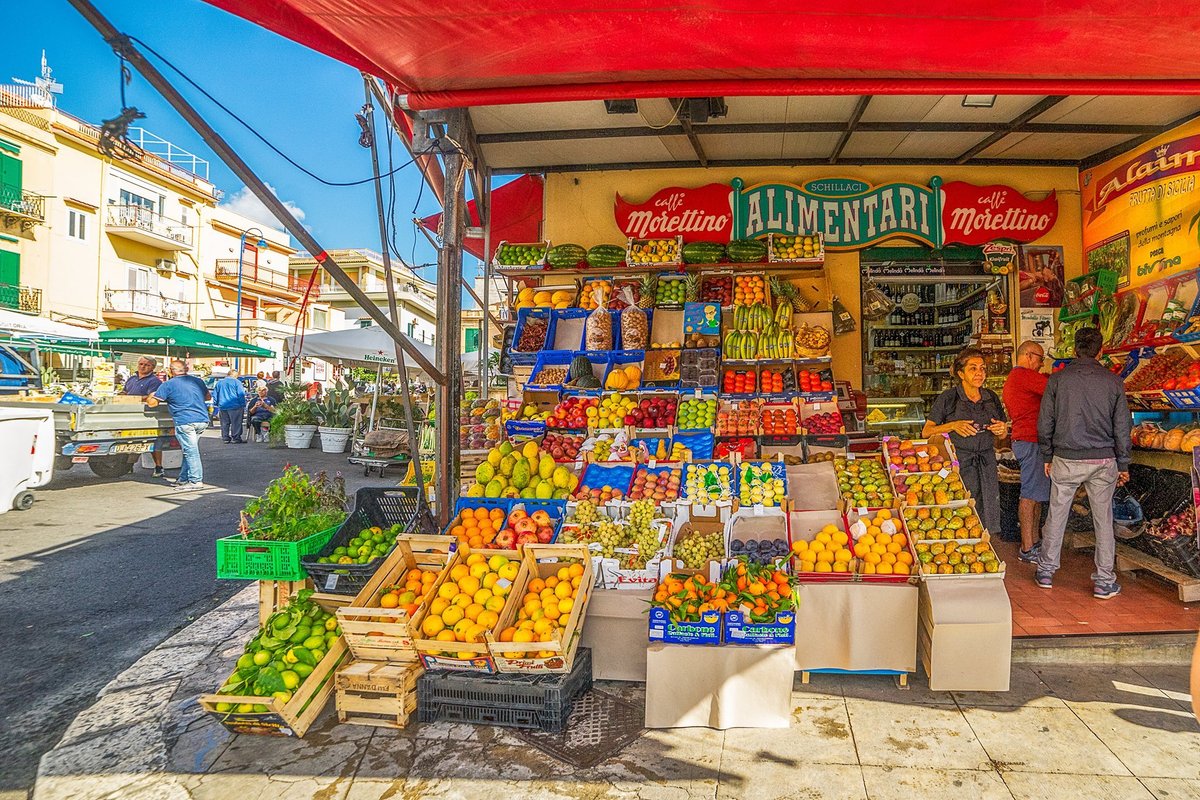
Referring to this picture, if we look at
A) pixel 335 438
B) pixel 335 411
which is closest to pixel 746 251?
pixel 335 438

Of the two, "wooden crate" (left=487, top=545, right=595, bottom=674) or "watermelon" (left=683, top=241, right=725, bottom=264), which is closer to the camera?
"wooden crate" (left=487, top=545, right=595, bottom=674)

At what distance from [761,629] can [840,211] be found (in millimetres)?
6199

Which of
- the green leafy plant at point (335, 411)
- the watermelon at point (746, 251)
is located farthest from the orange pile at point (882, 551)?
the green leafy plant at point (335, 411)

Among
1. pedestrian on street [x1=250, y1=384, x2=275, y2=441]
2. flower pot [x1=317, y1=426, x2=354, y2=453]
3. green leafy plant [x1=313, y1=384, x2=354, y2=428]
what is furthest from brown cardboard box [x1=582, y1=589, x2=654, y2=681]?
pedestrian on street [x1=250, y1=384, x2=275, y2=441]

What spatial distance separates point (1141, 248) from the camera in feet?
21.7

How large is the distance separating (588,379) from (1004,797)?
4.84 m

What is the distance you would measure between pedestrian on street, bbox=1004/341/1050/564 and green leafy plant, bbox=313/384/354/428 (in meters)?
14.2

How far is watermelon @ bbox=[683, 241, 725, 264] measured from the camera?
7254 mm

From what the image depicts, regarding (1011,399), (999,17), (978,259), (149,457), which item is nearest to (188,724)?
(999,17)

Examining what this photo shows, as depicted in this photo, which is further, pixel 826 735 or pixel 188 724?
pixel 188 724

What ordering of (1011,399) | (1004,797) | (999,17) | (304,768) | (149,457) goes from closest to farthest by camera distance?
(999,17) < (1004,797) < (304,768) < (1011,399) < (149,457)

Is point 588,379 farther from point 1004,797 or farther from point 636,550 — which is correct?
point 1004,797

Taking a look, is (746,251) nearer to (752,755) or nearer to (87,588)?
(752,755)

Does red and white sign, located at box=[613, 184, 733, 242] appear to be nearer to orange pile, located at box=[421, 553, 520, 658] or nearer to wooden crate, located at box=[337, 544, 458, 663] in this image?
orange pile, located at box=[421, 553, 520, 658]
